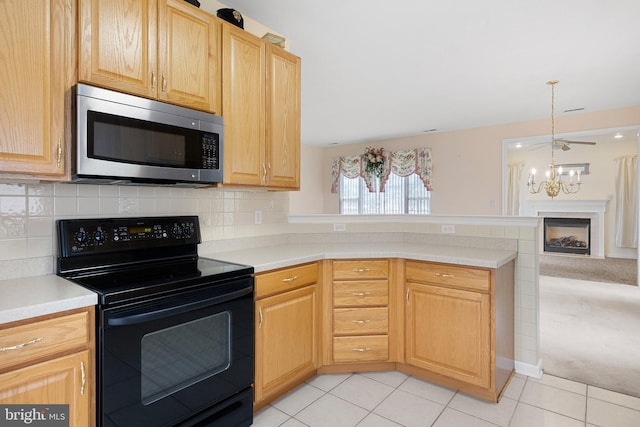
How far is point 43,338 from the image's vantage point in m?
1.15

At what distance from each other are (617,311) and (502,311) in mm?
2844

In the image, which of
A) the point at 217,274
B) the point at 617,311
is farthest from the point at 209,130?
the point at 617,311

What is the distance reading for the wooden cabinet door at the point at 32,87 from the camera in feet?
4.22

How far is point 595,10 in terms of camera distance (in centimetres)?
246

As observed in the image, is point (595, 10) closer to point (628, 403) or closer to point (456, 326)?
point (456, 326)

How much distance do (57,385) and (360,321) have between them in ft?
5.57

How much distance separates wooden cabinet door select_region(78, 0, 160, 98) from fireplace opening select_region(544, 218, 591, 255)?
378 inches

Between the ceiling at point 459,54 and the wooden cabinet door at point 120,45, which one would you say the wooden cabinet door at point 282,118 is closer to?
the ceiling at point 459,54

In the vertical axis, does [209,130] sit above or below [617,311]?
above

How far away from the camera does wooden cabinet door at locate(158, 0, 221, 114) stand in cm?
174

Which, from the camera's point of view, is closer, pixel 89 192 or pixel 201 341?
pixel 201 341

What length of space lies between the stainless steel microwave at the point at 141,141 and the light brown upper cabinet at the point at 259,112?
136mm

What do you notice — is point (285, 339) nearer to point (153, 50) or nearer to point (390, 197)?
point (153, 50)

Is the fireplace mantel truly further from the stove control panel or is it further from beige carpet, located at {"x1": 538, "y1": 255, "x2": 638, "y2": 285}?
the stove control panel
